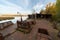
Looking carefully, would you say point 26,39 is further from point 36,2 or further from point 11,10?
point 36,2

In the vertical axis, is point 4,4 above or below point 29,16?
above

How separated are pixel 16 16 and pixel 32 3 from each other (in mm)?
806

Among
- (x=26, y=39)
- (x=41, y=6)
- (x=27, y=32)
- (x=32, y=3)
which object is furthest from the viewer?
(x=41, y=6)

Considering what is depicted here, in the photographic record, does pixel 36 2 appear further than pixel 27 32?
Yes

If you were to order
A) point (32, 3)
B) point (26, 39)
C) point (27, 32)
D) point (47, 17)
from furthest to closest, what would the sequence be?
point (47, 17)
point (32, 3)
point (27, 32)
point (26, 39)

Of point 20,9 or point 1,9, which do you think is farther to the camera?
point 20,9

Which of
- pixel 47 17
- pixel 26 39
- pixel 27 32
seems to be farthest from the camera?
pixel 47 17

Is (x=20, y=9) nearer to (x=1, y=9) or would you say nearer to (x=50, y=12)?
(x=1, y=9)

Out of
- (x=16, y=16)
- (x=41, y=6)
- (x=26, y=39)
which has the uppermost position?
(x=41, y=6)

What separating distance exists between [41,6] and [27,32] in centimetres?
234

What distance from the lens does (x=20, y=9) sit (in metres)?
3.54

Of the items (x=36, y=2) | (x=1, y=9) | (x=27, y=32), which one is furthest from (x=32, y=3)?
(x=27, y=32)

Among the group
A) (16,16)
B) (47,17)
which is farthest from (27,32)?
(47,17)

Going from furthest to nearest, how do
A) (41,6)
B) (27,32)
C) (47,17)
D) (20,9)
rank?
(47,17), (41,6), (20,9), (27,32)
